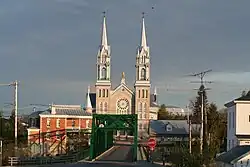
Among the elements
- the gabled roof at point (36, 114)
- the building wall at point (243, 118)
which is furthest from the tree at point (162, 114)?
the building wall at point (243, 118)

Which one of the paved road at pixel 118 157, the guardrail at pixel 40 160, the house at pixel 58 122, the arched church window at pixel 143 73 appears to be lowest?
the paved road at pixel 118 157

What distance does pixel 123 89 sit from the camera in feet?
558

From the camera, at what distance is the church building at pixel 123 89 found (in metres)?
165

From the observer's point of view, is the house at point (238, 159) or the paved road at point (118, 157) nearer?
the house at point (238, 159)

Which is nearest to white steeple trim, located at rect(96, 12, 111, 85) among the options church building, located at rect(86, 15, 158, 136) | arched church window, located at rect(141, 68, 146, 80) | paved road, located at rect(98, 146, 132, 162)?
church building, located at rect(86, 15, 158, 136)

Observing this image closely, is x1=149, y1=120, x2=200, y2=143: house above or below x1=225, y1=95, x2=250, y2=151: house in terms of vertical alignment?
below

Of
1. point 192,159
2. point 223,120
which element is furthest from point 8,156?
point 223,120

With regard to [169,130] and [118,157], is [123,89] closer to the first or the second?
[169,130]

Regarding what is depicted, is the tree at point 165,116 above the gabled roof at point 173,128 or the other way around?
above

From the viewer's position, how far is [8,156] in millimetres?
62875

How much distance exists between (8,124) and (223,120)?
3629 cm

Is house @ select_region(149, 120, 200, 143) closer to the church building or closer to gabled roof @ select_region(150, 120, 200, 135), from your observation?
gabled roof @ select_region(150, 120, 200, 135)

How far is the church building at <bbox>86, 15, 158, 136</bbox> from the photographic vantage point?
164875mm

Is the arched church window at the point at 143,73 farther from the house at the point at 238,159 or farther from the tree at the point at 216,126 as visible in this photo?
the house at the point at 238,159
